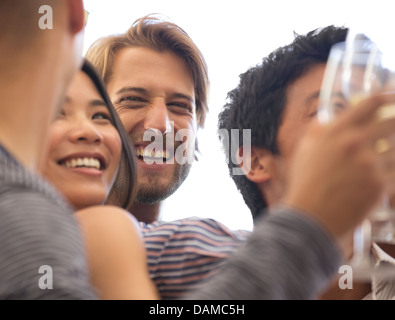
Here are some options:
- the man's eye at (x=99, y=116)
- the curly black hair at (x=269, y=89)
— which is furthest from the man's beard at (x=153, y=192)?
the man's eye at (x=99, y=116)

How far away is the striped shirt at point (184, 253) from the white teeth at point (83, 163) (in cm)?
17

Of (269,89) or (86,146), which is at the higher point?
(269,89)

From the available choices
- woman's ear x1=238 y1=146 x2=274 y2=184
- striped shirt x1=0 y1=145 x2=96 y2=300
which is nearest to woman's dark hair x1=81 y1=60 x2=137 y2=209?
woman's ear x1=238 y1=146 x2=274 y2=184

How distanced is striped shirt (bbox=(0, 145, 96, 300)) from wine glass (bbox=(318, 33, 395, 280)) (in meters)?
0.25

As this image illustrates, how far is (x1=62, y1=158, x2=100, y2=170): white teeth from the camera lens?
0.93 meters

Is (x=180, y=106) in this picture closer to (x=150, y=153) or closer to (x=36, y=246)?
(x=150, y=153)

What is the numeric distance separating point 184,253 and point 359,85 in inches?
12.9

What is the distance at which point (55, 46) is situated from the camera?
0.55 m

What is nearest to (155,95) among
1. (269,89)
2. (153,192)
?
(153,192)

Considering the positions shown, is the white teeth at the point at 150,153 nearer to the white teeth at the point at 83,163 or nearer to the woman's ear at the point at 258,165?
the woman's ear at the point at 258,165

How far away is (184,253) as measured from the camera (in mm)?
759

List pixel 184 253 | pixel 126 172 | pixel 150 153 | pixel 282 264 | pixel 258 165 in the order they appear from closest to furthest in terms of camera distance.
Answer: pixel 282 264, pixel 184 253, pixel 126 172, pixel 258 165, pixel 150 153

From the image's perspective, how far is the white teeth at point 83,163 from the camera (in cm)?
93

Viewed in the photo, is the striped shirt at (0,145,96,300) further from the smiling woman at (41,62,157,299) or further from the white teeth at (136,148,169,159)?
the white teeth at (136,148,169,159)
